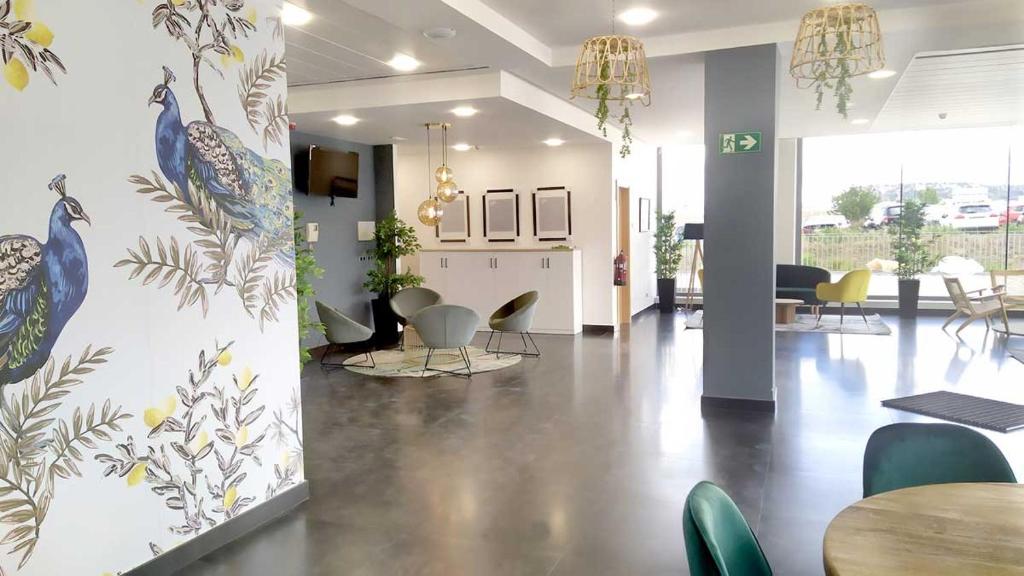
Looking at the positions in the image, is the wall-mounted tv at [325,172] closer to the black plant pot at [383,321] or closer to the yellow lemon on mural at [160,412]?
the black plant pot at [383,321]

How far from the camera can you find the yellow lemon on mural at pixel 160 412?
3264 mm

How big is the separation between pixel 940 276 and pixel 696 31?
8607mm

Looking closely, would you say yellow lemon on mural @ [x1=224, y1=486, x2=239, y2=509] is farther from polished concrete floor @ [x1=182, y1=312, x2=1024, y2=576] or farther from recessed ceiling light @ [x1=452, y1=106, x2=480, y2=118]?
recessed ceiling light @ [x1=452, y1=106, x2=480, y2=118]

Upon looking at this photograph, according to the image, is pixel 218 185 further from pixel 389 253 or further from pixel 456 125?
pixel 389 253

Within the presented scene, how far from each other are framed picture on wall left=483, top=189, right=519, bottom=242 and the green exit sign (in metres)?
5.36

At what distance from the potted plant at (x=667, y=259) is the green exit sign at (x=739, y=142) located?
6.80 metres

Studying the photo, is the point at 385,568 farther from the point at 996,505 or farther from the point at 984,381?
the point at 984,381

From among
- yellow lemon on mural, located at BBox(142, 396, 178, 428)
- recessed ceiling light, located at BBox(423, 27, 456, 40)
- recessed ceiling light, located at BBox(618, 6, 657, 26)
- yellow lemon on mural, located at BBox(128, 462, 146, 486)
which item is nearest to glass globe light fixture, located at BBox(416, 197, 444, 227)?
recessed ceiling light, located at BBox(423, 27, 456, 40)

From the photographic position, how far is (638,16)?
17.6 feet

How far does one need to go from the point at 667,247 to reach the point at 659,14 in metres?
7.67

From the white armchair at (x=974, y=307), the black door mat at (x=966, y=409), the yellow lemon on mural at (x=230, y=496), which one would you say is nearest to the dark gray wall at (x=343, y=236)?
the yellow lemon on mural at (x=230, y=496)

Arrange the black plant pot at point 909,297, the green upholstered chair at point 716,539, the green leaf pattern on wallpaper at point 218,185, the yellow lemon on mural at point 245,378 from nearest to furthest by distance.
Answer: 1. the green upholstered chair at point 716,539
2. the green leaf pattern on wallpaper at point 218,185
3. the yellow lemon on mural at point 245,378
4. the black plant pot at point 909,297

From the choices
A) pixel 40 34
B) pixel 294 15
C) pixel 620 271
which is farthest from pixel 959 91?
pixel 40 34

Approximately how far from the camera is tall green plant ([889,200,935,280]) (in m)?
11.8
